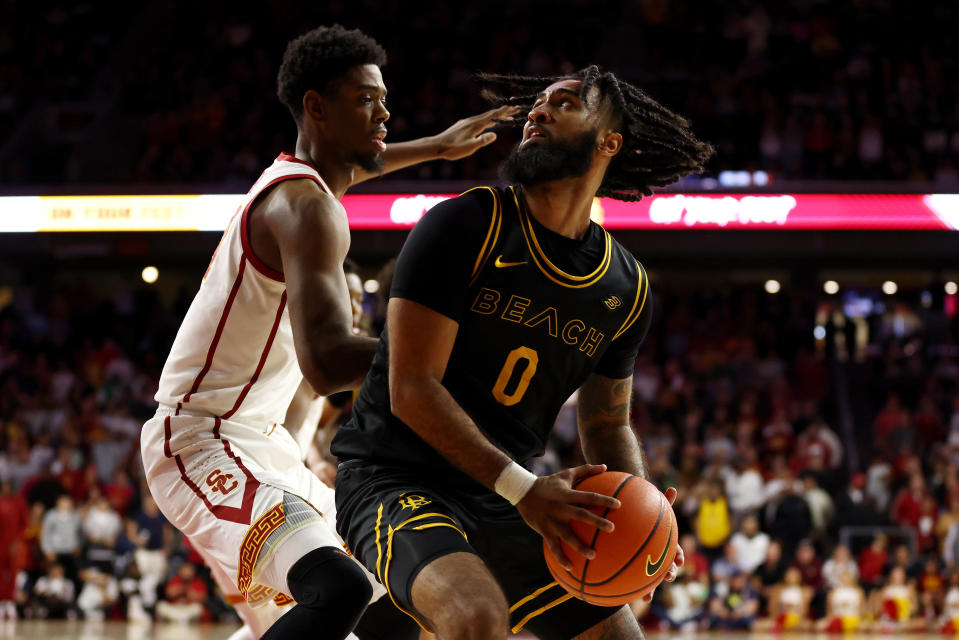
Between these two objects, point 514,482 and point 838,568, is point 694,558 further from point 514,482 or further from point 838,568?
point 514,482

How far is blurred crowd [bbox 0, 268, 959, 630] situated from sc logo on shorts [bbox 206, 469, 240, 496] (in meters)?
4.54

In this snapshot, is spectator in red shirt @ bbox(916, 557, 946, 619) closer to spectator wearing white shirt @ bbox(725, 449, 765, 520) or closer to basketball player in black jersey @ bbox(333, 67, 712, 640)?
spectator wearing white shirt @ bbox(725, 449, 765, 520)

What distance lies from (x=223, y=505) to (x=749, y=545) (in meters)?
8.07

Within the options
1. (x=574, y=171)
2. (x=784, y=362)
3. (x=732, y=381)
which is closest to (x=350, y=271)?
(x=574, y=171)

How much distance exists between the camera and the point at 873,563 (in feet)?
34.0

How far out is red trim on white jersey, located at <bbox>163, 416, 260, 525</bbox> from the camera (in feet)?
10.5

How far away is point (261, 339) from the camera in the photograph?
3387mm

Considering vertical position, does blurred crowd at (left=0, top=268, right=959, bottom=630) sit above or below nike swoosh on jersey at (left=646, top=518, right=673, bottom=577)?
below

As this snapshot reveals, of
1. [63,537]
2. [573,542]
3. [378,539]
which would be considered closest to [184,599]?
[63,537]

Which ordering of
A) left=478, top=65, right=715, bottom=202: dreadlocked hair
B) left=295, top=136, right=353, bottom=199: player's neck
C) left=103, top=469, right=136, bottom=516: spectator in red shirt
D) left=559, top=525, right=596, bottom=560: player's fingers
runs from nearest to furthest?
Result: 1. left=559, top=525, right=596, bottom=560: player's fingers
2. left=478, top=65, right=715, bottom=202: dreadlocked hair
3. left=295, top=136, right=353, bottom=199: player's neck
4. left=103, top=469, right=136, bottom=516: spectator in red shirt

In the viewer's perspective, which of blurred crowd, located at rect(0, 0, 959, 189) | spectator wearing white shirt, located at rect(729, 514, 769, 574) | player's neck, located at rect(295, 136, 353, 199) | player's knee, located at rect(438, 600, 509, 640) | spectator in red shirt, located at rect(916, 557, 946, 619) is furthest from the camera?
blurred crowd, located at rect(0, 0, 959, 189)

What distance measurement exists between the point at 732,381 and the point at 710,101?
12.8ft

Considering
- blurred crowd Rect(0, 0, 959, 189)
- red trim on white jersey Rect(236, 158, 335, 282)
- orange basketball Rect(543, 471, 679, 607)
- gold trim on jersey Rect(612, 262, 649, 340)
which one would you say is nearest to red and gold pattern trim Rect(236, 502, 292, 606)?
red trim on white jersey Rect(236, 158, 335, 282)

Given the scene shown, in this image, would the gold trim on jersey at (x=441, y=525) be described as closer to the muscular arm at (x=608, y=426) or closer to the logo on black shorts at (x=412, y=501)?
the logo on black shorts at (x=412, y=501)
